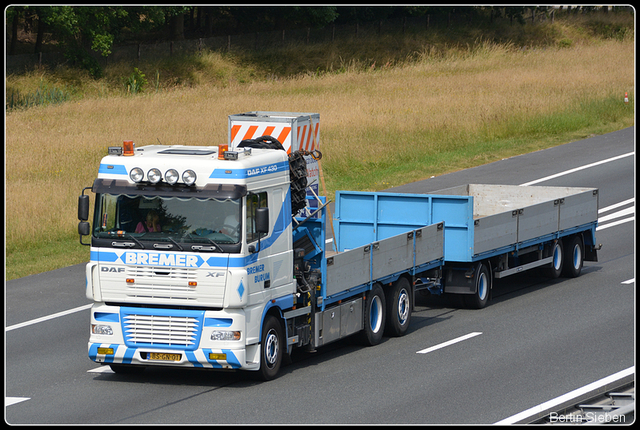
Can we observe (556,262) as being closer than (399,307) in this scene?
No

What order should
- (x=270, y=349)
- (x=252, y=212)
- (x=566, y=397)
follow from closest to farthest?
1. (x=566, y=397)
2. (x=252, y=212)
3. (x=270, y=349)

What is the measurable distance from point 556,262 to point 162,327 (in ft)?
31.1

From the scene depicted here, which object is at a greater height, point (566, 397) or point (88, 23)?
point (88, 23)

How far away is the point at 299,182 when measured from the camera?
492 inches

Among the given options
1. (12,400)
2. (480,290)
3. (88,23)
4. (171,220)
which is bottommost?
(12,400)

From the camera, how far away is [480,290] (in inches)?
615

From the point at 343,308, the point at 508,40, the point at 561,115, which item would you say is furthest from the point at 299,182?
the point at 508,40

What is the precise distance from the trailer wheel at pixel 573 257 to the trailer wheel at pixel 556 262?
121 millimetres

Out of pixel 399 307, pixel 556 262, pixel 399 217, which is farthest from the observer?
pixel 556 262

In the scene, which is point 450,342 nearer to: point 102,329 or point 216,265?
point 216,265

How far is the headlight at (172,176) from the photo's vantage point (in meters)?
11.0

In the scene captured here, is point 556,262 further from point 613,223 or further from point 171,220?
point 171,220

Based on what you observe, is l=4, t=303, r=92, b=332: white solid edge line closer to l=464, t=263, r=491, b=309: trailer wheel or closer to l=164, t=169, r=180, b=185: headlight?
l=164, t=169, r=180, b=185: headlight

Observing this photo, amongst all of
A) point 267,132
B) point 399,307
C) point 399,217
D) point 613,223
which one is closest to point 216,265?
point 399,307
